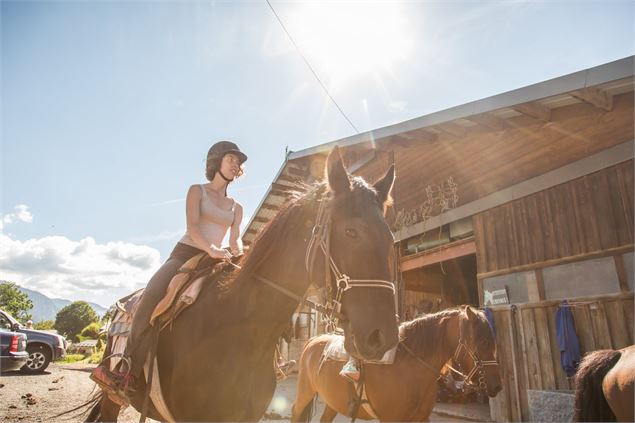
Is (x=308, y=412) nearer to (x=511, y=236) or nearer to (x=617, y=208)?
(x=511, y=236)

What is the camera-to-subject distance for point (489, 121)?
566 centimetres

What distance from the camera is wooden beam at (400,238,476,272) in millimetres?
8375

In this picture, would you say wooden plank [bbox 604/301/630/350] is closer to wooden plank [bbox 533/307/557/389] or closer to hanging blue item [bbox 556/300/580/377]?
hanging blue item [bbox 556/300/580/377]

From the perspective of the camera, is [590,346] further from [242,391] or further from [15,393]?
[15,393]

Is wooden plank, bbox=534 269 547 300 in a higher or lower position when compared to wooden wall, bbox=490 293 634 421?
higher

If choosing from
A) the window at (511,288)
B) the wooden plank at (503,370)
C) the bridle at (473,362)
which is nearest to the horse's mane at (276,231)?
the bridle at (473,362)

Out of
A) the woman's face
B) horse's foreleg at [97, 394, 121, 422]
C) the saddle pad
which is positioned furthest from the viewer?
the saddle pad

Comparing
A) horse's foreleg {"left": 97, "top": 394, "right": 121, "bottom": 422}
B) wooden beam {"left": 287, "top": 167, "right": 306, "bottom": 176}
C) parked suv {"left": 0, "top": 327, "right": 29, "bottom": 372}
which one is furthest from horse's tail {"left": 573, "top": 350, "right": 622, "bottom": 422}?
parked suv {"left": 0, "top": 327, "right": 29, "bottom": 372}

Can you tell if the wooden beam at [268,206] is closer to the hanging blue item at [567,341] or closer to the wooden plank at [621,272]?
the hanging blue item at [567,341]

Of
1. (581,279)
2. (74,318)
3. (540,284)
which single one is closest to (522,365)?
(540,284)

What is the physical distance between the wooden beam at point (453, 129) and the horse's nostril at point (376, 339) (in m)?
5.02

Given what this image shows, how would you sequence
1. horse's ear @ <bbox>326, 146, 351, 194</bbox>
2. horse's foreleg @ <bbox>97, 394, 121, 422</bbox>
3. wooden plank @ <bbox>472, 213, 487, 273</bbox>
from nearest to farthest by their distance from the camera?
horse's ear @ <bbox>326, 146, 351, 194</bbox>
horse's foreleg @ <bbox>97, 394, 121, 422</bbox>
wooden plank @ <bbox>472, 213, 487, 273</bbox>

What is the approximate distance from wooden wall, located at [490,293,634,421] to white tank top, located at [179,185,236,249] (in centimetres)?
621

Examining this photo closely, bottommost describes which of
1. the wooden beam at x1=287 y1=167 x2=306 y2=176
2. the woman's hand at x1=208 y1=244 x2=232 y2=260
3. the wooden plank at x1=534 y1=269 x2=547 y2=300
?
the wooden plank at x1=534 y1=269 x2=547 y2=300
